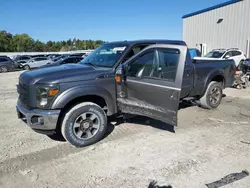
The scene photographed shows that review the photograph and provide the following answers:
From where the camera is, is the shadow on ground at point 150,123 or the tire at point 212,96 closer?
the shadow on ground at point 150,123

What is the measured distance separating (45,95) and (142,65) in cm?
187

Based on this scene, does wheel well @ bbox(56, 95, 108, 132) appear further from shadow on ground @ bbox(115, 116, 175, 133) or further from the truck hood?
shadow on ground @ bbox(115, 116, 175, 133)

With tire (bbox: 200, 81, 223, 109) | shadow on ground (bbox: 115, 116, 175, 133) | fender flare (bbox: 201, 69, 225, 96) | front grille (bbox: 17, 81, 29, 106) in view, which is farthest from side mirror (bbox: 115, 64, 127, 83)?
tire (bbox: 200, 81, 223, 109)

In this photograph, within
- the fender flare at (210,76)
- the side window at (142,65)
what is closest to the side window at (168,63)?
the side window at (142,65)

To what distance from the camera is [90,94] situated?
418cm

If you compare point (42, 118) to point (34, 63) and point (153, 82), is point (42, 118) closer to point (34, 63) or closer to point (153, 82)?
point (153, 82)

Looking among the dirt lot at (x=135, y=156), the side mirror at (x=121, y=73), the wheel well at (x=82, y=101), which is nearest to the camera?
the dirt lot at (x=135, y=156)

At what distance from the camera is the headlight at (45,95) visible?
3875 millimetres

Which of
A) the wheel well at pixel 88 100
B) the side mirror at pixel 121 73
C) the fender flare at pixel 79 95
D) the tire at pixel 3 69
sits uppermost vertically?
the side mirror at pixel 121 73

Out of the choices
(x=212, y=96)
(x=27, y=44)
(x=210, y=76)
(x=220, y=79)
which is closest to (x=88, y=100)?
(x=210, y=76)

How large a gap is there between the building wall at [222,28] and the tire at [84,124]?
1817 cm

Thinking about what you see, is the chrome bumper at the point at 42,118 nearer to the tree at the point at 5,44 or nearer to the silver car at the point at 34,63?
the silver car at the point at 34,63

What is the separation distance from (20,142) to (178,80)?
10.5ft

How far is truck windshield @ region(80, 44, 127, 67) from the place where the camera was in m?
4.86
